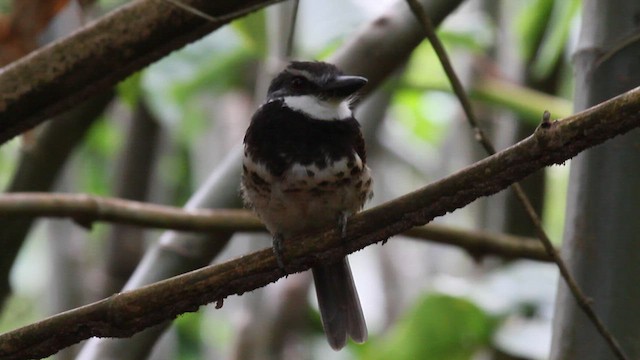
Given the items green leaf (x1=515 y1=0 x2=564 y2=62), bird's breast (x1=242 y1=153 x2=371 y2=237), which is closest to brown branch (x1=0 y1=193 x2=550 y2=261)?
bird's breast (x1=242 y1=153 x2=371 y2=237)

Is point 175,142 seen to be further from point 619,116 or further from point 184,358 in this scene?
point 619,116

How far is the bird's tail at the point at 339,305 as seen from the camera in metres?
2.14

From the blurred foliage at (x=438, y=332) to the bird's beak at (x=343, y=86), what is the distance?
772mm

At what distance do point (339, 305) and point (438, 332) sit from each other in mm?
619

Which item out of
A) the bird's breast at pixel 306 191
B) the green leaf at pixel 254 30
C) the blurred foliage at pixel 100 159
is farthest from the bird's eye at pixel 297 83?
the blurred foliage at pixel 100 159

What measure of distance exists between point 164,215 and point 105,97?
0.50 metres

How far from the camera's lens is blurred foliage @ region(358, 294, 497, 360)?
8.73 feet

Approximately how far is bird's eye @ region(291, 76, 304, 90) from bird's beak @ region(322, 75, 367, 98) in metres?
0.08

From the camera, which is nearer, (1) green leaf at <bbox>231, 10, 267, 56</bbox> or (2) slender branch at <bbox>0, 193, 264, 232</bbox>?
(2) slender branch at <bbox>0, 193, 264, 232</bbox>

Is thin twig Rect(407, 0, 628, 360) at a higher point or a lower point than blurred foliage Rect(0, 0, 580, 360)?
lower

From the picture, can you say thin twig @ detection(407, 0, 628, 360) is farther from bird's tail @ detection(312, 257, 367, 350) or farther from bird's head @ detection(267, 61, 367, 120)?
bird's tail @ detection(312, 257, 367, 350)

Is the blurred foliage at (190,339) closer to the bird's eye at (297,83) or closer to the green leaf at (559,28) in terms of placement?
→ the green leaf at (559,28)

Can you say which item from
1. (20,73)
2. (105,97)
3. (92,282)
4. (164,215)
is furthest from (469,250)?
(92,282)

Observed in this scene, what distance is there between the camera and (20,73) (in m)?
1.83
